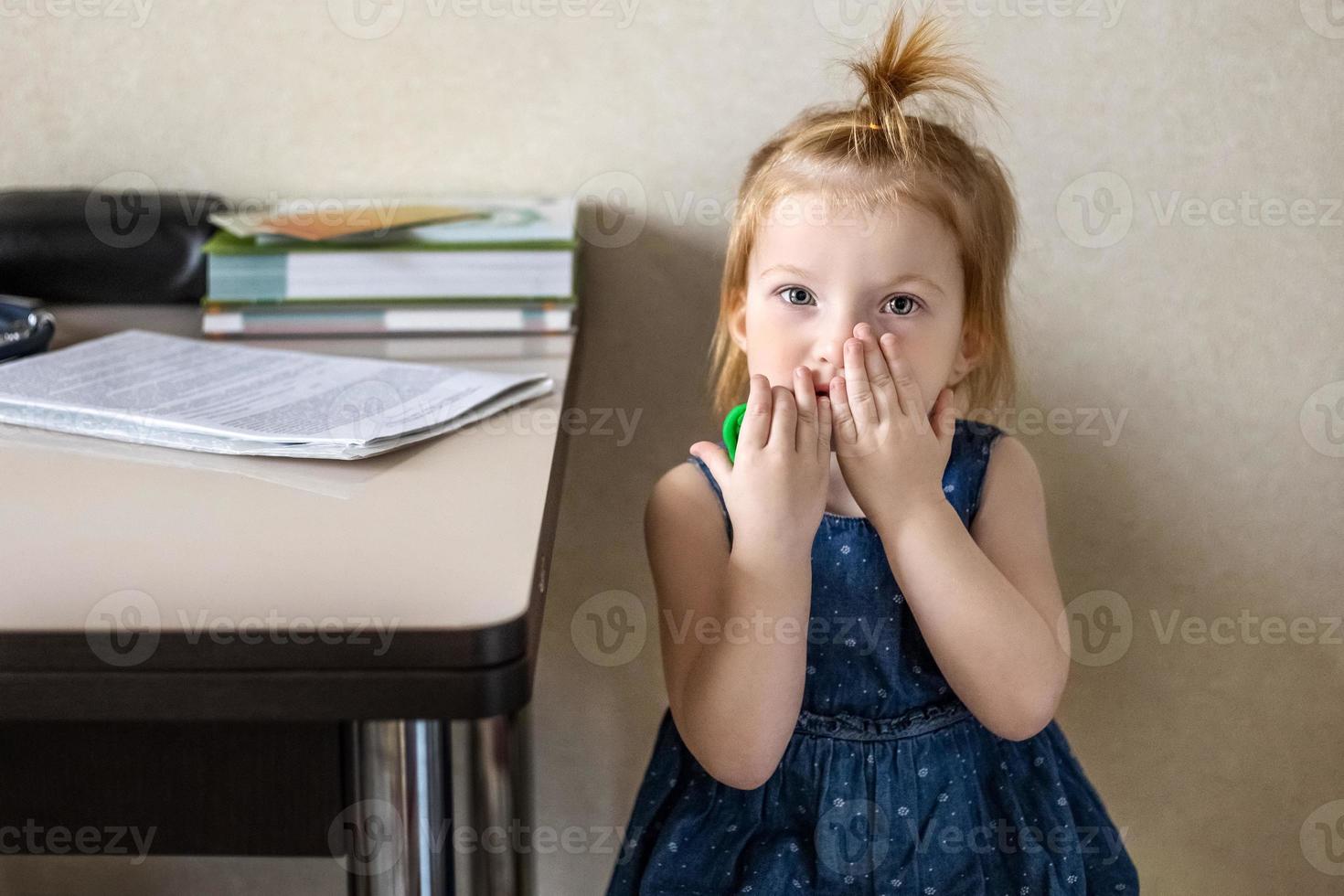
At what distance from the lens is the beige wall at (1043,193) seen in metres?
1.16

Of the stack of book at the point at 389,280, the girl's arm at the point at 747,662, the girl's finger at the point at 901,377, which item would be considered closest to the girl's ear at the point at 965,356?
the girl's finger at the point at 901,377

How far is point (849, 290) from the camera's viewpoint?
33.7 inches

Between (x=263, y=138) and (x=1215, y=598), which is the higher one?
(x=263, y=138)

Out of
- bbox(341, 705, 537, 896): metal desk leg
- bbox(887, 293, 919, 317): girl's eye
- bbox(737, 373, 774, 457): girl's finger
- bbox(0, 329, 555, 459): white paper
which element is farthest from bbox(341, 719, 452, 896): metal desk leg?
bbox(887, 293, 919, 317): girl's eye

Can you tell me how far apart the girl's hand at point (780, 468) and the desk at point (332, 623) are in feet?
0.55

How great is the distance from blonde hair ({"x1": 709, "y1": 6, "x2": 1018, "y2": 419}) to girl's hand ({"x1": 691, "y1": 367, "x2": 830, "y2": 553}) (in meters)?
0.06

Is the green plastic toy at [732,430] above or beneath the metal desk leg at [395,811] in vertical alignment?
above

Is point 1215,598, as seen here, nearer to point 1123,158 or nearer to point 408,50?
point 1123,158

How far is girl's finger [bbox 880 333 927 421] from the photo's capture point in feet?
2.72

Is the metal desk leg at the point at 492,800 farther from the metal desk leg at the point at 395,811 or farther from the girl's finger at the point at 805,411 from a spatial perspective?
the girl's finger at the point at 805,411

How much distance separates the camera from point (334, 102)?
1.20 meters

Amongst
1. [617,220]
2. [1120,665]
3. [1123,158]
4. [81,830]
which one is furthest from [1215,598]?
[81,830]

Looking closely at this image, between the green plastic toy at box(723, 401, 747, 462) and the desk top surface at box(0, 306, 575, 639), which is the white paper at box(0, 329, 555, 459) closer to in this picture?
the desk top surface at box(0, 306, 575, 639)

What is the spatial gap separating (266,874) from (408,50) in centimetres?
92
